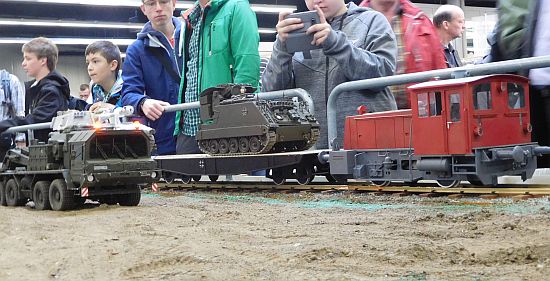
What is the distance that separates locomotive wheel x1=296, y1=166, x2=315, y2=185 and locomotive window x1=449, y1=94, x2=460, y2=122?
2.05 m

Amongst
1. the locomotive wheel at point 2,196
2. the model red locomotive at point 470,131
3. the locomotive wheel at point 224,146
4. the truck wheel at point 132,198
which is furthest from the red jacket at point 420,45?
the locomotive wheel at point 2,196

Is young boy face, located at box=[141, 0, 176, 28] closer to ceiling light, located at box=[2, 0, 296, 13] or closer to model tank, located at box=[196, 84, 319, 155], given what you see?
model tank, located at box=[196, 84, 319, 155]

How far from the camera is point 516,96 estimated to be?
5.25 metres

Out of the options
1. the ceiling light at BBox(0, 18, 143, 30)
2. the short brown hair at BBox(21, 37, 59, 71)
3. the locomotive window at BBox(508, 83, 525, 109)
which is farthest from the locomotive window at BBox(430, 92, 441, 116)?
the ceiling light at BBox(0, 18, 143, 30)

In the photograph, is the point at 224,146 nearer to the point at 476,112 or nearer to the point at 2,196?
the point at 2,196

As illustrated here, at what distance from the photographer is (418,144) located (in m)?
5.53

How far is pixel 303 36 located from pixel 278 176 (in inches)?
83.6

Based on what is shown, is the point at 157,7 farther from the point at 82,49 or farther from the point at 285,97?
the point at 82,49

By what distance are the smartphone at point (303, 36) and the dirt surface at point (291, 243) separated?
149cm

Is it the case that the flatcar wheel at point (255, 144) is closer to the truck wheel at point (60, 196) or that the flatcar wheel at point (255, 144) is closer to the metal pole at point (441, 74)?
the metal pole at point (441, 74)

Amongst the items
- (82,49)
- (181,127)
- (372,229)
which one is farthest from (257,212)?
(82,49)

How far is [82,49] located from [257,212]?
23.5m

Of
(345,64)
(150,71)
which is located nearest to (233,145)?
(150,71)

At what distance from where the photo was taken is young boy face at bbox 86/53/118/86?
8.30 m
